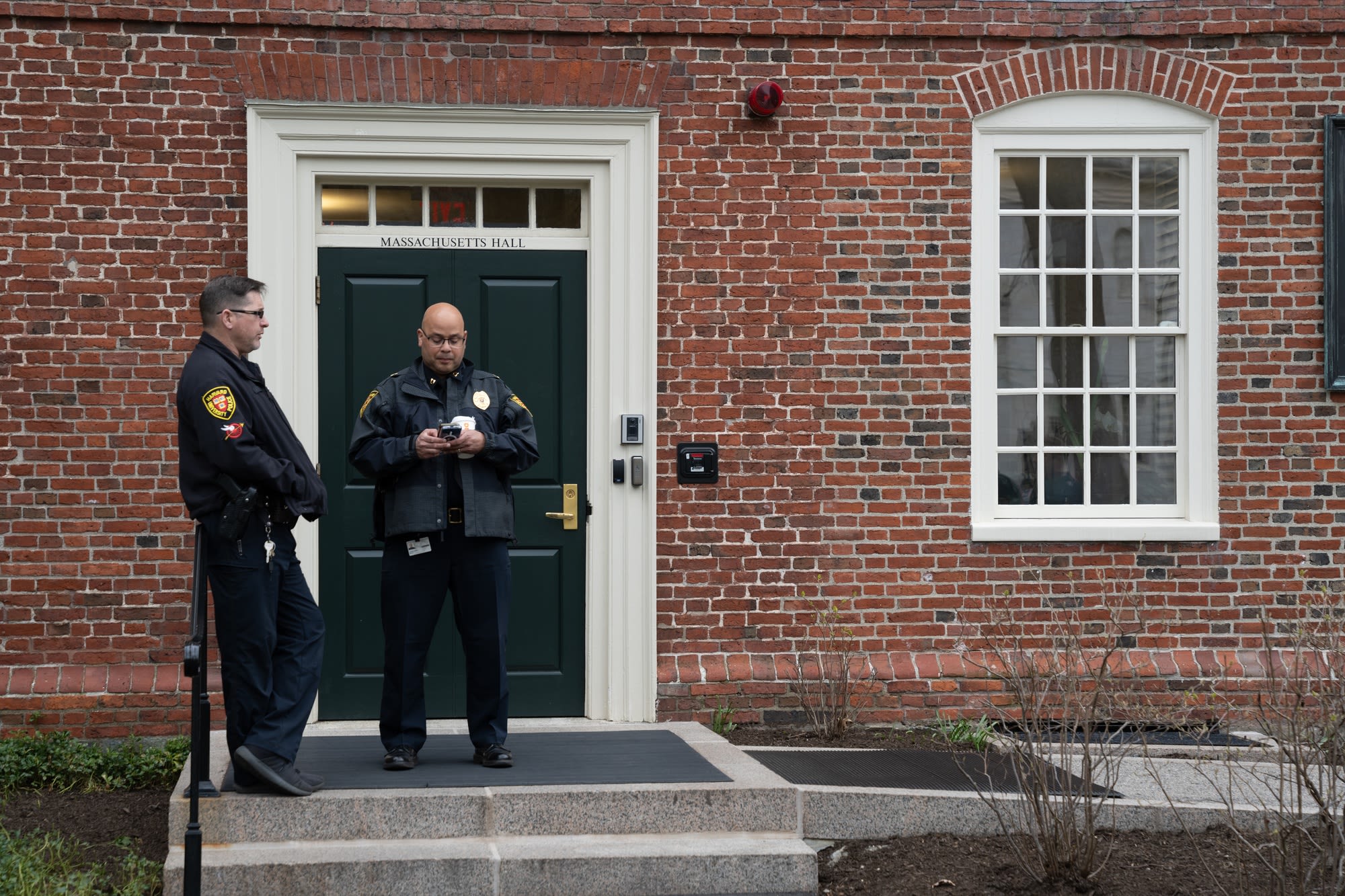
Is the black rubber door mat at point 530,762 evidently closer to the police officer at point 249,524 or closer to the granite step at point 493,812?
the granite step at point 493,812

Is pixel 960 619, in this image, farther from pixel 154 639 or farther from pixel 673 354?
pixel 154 639

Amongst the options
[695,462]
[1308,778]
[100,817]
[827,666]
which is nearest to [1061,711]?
[827,666]

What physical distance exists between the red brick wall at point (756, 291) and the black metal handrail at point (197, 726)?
7.00 ft

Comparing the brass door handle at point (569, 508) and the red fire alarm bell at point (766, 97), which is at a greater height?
the red fire alarm bell at point (766, 97)

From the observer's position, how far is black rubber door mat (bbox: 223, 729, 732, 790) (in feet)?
17.8

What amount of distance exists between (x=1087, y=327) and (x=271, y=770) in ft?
16.8

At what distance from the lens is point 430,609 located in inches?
221

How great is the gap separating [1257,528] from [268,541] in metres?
5.56

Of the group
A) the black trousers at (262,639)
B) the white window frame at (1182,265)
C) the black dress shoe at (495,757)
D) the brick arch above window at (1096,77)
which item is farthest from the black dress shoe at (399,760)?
the brick arch above window at (1096,77)

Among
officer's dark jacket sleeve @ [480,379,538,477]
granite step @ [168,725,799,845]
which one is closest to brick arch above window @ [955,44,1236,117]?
officer's dark jacket sleeve @ [480,379,538,477]

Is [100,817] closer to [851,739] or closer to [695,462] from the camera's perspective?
[695,462]

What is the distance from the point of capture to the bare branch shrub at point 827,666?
23.4ft

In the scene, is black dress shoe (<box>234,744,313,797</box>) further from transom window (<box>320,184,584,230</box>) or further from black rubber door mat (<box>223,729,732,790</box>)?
transom window (<box>320,184,584,230</box>)

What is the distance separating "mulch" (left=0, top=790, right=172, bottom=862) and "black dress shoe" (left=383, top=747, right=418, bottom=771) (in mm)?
958
